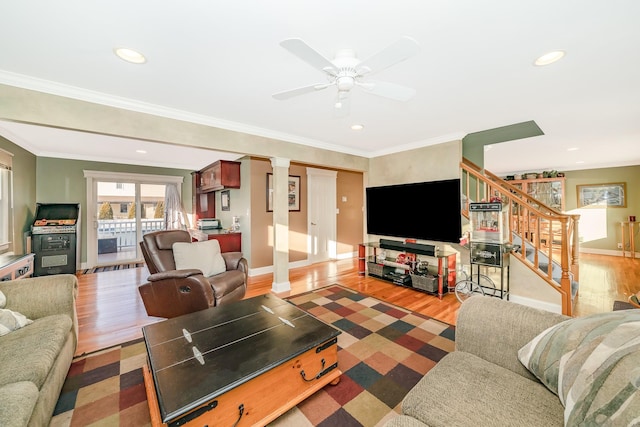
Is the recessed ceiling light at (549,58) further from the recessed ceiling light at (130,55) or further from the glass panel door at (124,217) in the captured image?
the glass panel door at (124,217)

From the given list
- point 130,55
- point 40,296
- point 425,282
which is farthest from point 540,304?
point 40,296

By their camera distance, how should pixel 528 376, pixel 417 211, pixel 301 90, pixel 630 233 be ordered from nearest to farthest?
1. pixel 528 376
2. pixel 301 90
3. pixel 417 211
4. pixel 630 233

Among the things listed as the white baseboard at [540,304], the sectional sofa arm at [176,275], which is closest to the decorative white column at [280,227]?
the sectional sofa arm at [176,275]

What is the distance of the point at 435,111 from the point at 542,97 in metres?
0.92

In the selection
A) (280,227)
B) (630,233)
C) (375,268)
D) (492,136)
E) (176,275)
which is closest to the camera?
(176,275)

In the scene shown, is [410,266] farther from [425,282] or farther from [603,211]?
[603,211]

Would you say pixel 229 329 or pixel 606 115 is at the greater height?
pixel 606 115

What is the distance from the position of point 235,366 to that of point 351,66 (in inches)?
72.8

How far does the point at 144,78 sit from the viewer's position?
205 cm

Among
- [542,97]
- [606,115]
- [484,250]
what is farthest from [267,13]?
[606,115]

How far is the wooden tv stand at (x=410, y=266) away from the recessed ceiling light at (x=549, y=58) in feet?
7.66

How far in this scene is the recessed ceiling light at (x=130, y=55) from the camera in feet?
5.56

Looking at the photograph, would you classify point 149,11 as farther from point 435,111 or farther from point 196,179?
point 196,179

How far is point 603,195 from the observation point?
253 inches
